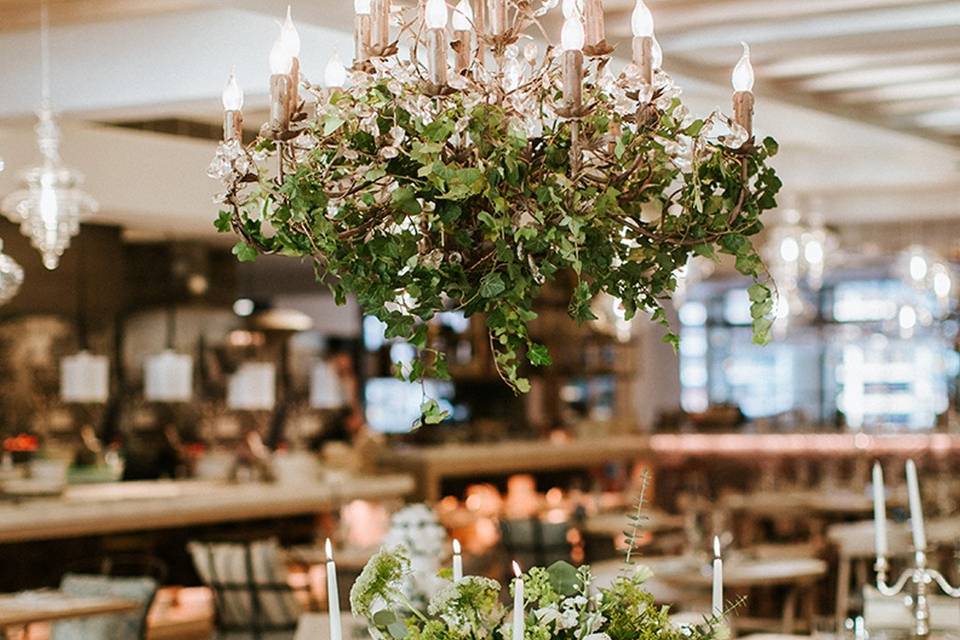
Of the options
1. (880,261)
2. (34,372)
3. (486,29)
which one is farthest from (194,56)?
(880,261)

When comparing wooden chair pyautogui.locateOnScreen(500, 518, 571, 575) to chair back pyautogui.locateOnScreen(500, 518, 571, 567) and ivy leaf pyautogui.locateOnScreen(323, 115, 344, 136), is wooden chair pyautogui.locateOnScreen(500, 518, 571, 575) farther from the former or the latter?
ivy leaf pyautogui.locateOnScreen(323, 115, 344, 136)

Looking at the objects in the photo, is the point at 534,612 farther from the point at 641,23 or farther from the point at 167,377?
the point at 167,377

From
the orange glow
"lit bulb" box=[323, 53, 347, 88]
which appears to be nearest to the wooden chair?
"lit bulb" box=[323, 53, 347, 88]

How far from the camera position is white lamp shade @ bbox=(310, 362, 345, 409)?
15180 millimetres

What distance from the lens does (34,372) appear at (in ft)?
38.7

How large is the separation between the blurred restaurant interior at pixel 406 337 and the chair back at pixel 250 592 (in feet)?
0.06

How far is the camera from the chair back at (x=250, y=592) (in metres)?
7.98

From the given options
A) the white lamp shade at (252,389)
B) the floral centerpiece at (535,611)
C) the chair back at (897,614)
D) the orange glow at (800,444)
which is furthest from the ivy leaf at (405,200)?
the orange glow at (800,444)

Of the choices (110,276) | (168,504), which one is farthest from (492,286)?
(110,276)

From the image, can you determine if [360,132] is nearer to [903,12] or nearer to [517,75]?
[517,75]

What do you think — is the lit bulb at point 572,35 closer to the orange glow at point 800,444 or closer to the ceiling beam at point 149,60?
the ceiling beam at point 149,60

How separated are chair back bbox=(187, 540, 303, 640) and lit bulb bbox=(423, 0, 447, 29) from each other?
5628 millimetres

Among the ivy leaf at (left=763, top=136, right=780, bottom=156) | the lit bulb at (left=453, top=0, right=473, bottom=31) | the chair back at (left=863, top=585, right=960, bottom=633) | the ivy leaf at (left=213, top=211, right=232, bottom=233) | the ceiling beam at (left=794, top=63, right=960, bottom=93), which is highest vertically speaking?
the ceiling beam at (left=794, top=63, right=960, bottom=93)

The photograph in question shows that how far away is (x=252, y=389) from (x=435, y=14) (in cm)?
1056
